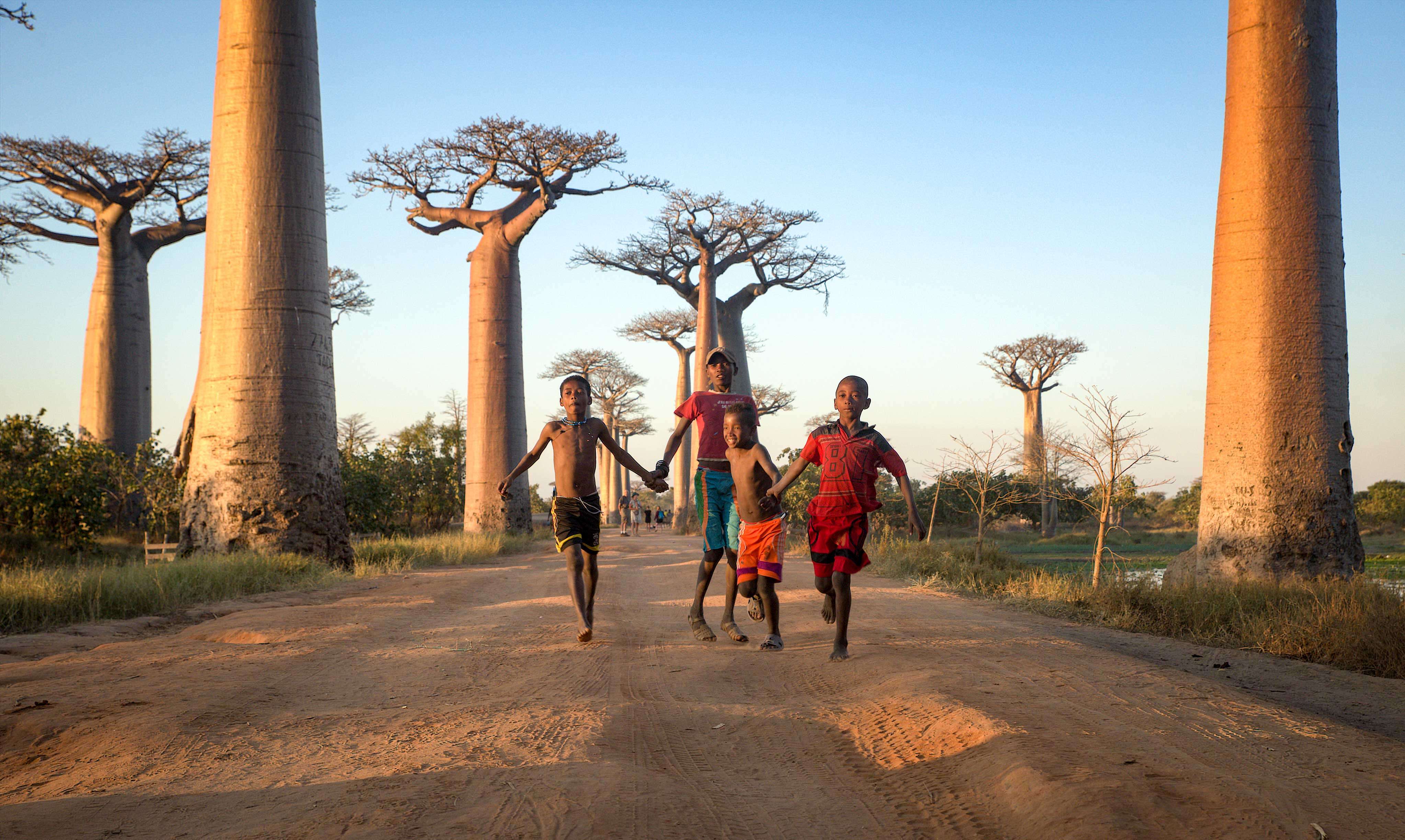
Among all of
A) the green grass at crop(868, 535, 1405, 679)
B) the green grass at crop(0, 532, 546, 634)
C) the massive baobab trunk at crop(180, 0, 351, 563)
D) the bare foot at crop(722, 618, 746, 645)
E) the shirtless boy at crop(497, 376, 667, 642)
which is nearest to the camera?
the green grass at crop(868, 535, 1405, 679)

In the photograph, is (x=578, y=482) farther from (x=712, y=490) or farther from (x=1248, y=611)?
(x=1248, y=611)

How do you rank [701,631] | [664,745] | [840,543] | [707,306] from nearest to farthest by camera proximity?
[664,745] → [840,543] → [701,631] → [707,306]

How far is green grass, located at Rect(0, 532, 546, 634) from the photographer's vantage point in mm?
6133

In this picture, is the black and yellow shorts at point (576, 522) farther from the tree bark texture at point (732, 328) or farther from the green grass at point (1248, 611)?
the tree bark texture at point (732, 328)

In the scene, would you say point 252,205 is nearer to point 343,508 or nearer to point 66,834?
point 343,508

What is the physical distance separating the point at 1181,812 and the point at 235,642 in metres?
5.09

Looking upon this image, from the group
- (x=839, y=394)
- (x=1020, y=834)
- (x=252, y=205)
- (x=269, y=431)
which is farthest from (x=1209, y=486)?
(x=252, y=205)

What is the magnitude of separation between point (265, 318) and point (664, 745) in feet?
27.7

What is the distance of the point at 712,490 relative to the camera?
567 cm

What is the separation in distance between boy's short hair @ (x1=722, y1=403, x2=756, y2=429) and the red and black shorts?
2.55ft

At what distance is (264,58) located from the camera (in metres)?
10.1

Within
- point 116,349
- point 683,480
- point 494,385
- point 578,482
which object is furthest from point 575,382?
point 683,480

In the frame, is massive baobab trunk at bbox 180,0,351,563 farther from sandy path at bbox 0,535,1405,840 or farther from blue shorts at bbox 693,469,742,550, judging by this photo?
blue shorts at bbox 693,469,742,550

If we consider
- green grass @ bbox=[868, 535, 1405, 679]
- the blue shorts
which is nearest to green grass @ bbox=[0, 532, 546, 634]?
the blue shorts
